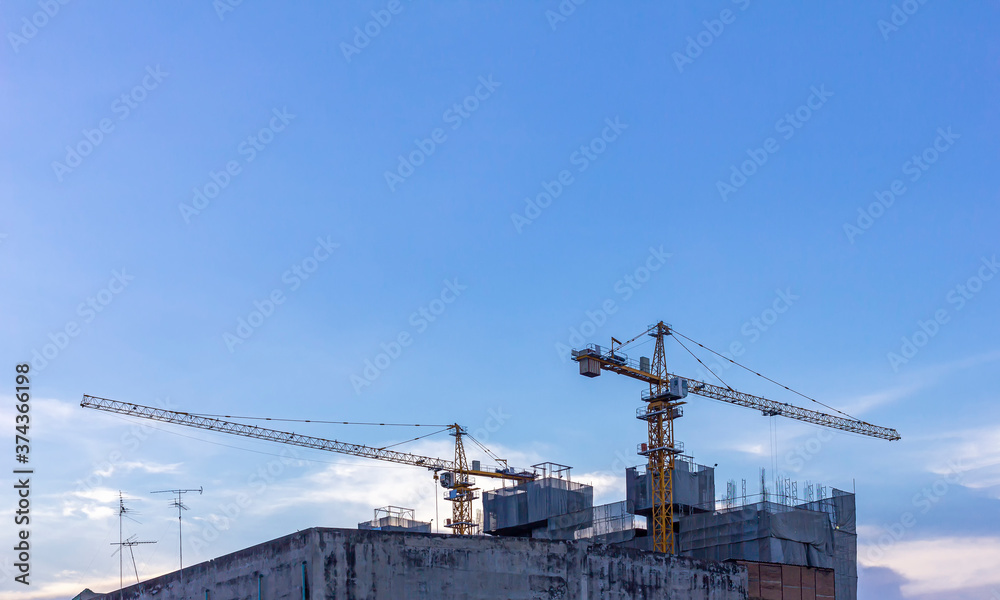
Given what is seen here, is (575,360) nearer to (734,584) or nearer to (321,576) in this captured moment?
(734,584)

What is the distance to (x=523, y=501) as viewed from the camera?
99312 mm

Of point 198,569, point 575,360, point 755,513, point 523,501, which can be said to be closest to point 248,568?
point 198,569

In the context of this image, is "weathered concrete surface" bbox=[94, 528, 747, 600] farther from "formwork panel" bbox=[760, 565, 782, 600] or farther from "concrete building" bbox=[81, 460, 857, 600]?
"formwork panel" bbox=[760, 565, 782, 600]

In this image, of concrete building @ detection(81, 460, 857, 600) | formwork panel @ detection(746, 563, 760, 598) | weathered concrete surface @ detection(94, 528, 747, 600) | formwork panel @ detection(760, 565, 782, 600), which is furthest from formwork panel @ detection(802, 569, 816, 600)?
weathered concrete surface @ detection(94, 528, 747, 600)

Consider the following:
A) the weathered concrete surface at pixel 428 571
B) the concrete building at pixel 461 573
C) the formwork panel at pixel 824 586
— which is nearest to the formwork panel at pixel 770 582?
the concrete building at pixel 461 573

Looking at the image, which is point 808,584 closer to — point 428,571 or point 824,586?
point 824,586

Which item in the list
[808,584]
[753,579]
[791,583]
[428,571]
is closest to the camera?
[428,571]

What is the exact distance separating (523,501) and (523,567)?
6466 cm

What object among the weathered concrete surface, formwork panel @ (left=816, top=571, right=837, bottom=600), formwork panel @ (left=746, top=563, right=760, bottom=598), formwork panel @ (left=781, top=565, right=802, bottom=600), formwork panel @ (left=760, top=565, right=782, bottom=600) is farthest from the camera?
formwork panel @ (left=816, top=571, right=837, bottom=600)

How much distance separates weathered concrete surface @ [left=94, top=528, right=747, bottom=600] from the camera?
32344 millimetres

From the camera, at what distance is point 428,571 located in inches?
1336

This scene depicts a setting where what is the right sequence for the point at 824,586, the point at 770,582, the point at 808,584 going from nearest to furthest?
the point at 770,582 < the point at 808,584 < the point at 824,586

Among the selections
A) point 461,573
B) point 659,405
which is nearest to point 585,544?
point 461,573

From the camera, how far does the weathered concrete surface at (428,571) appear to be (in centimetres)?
3234
